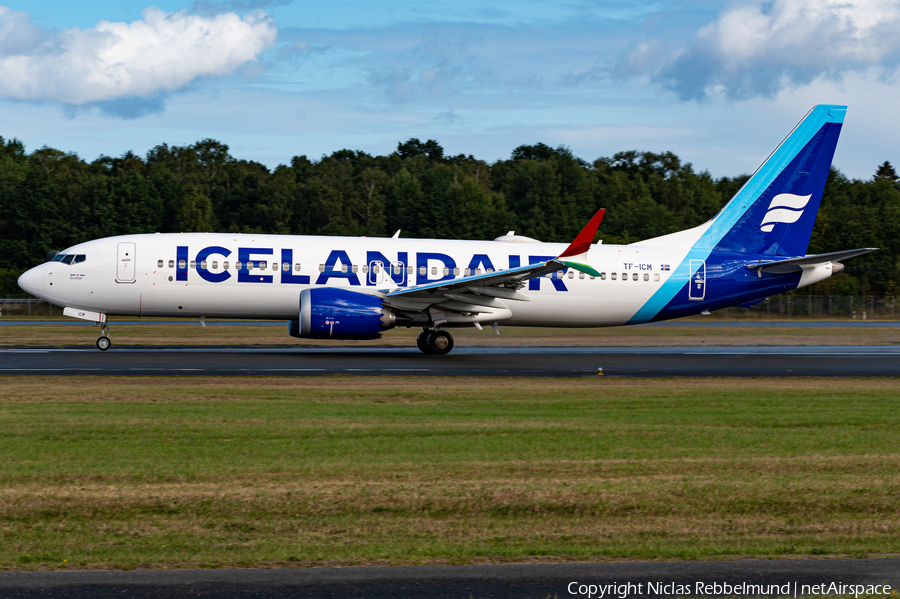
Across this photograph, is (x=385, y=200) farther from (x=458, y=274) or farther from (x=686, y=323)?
(x=458, y=274)

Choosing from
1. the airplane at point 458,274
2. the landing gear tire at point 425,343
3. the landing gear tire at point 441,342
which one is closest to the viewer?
the airplane at point 458,274

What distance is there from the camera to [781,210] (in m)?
30.9

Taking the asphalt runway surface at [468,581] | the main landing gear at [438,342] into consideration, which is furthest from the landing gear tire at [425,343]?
the asphalt runway surface at [468,581]

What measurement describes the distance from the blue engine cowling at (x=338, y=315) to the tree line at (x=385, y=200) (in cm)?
4165

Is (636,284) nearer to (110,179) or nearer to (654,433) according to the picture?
(654,433)

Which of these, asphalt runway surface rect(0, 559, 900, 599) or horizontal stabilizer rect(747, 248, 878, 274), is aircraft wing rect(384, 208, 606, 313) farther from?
asphalt runway surface rect(0, 559, 900, 599)

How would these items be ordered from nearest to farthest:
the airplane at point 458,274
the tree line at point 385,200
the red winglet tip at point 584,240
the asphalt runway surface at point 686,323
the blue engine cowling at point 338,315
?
the red winglet tip at point 584,240 → the blue engine cowling at point 338,315 → the airplane at point 458,274 → the asphalt runway surface at point 686,323 → the tree line at point 385,200

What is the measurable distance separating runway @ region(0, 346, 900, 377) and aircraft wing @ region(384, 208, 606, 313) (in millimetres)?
1653

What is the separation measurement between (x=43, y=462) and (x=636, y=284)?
73.5 feet

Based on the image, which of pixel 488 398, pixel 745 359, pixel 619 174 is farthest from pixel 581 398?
pixel 619 174

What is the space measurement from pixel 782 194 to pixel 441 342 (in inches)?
518

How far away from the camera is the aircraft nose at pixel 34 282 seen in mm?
27672

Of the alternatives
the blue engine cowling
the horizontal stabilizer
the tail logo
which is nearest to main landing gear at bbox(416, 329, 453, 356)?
the blue engine cowling

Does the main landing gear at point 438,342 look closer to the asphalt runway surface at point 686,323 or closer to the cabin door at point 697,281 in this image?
the cabin door at point 697,281
